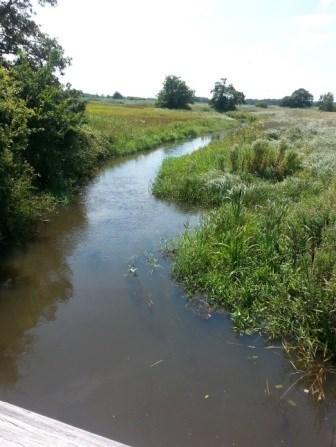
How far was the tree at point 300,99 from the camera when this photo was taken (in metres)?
107

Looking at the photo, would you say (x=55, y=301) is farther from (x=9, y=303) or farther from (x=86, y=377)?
(x=86, y=377)

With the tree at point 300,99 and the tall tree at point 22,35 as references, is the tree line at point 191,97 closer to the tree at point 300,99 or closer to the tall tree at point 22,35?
the tree at point 300,99

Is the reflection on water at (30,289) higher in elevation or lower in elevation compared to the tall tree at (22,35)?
lower

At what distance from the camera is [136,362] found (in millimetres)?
5176

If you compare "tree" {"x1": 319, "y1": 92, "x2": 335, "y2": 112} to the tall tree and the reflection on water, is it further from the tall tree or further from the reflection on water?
the reflection on water

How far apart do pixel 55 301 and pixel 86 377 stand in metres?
2.21

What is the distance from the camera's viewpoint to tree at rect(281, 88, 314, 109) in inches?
4216

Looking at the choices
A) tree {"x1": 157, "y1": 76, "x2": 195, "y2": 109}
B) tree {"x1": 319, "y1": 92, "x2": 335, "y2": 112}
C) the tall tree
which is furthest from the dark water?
tree {"x1": 319, "y1": 92, "x2": 335, "y2": 112}

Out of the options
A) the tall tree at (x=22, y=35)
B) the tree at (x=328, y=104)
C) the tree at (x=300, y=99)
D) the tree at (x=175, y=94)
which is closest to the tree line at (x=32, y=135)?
the tall tree at (x=22, y=35)

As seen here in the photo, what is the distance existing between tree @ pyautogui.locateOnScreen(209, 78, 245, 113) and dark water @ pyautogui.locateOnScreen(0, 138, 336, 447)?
80775 mm

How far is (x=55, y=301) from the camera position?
6.77 metres

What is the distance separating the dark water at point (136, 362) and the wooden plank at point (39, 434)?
2.44 meters

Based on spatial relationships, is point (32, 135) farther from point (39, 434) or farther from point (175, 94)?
point (175, 94)

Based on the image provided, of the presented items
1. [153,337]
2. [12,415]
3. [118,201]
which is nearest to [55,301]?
[153,337]
